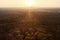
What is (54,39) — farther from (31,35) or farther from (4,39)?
(4,39)

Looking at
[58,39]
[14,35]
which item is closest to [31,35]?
[14,35]

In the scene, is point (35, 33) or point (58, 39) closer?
point (58, 39)
